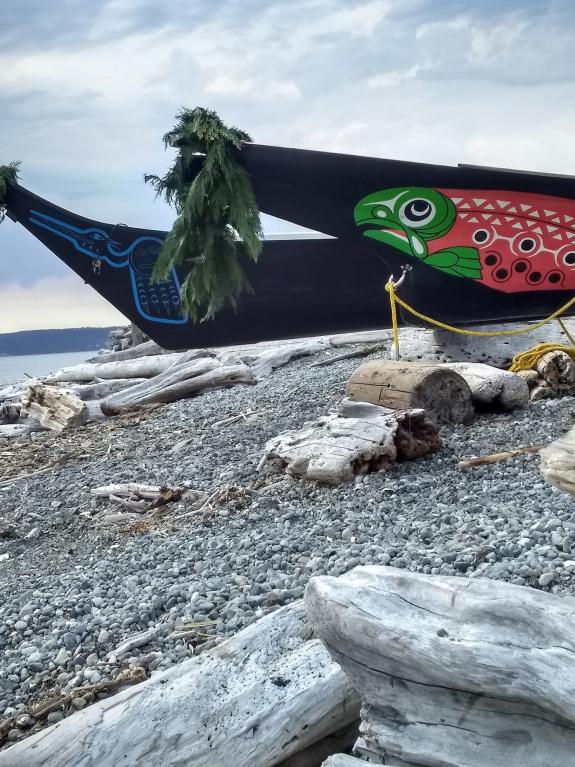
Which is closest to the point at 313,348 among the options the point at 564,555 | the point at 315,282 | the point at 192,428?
the point at 315,282

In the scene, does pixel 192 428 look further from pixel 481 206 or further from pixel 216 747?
pixel 216 747

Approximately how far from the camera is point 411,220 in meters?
9.15

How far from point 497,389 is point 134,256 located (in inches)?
214

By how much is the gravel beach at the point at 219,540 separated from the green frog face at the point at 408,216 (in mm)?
2735

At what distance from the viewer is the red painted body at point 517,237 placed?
9094mm

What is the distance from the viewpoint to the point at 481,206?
9.09 meters

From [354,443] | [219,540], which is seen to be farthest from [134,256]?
[219,540]

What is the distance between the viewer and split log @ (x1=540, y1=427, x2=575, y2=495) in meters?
2.70

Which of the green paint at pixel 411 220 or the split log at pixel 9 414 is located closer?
the green paint at pixel 411 220

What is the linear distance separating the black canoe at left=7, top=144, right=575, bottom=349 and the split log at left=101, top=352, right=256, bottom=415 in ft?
2.27

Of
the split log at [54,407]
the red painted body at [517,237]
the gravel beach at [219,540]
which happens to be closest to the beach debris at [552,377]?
the gravel beach at [219,540]

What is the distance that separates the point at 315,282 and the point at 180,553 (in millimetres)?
6051

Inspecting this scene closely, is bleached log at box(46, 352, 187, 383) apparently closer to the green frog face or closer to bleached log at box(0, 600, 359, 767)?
the green frog face

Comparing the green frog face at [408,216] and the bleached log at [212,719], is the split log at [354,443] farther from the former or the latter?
the green frog face at [408,216]
